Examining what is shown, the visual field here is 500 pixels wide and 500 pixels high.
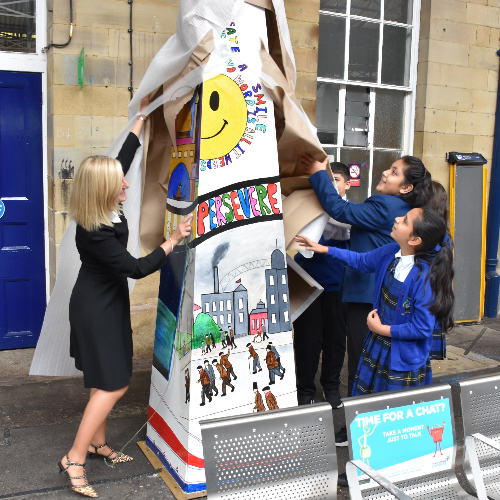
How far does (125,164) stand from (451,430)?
2.15 m

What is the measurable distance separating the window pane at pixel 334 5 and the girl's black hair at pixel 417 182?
11.1 feet

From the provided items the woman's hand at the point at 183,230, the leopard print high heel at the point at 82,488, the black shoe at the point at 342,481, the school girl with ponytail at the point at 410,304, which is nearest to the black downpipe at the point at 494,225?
the school girl with ponytail at the point at 410,304

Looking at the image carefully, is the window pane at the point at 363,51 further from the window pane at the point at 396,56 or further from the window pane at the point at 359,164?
the window pane at the point at 359,164

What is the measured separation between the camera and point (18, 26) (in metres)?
4.82

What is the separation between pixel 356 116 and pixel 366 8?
1.18 m

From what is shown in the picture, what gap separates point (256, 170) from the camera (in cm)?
299

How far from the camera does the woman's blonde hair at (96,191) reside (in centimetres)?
277

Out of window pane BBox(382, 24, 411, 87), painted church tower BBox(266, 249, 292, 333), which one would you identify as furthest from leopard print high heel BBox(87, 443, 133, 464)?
window pane BBox(382, 24, 411, 87)

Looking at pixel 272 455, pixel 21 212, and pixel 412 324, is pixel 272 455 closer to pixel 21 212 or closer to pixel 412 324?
pixel 412 324

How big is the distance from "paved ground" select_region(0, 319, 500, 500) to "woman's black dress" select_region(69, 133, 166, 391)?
1.93 feet

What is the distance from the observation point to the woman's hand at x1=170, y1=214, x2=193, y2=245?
2883mm

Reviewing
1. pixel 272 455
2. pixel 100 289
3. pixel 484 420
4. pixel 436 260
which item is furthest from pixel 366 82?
pixel 272 455

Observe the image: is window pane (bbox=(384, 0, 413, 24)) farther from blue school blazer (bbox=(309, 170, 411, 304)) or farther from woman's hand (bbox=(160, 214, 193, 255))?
woman's hand (bbox=(160, 214, 193, 255))

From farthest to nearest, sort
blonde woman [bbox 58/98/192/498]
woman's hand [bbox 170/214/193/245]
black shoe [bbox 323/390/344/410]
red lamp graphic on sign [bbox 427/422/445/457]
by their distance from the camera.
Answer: black shoe [bbox 323/390/344/410]
woman's hand [bbox 170/214/193/245]
blonde woman [bbox 58/98/192/498]
red lamp graphic on sign [bbox 427/422/445/457]
